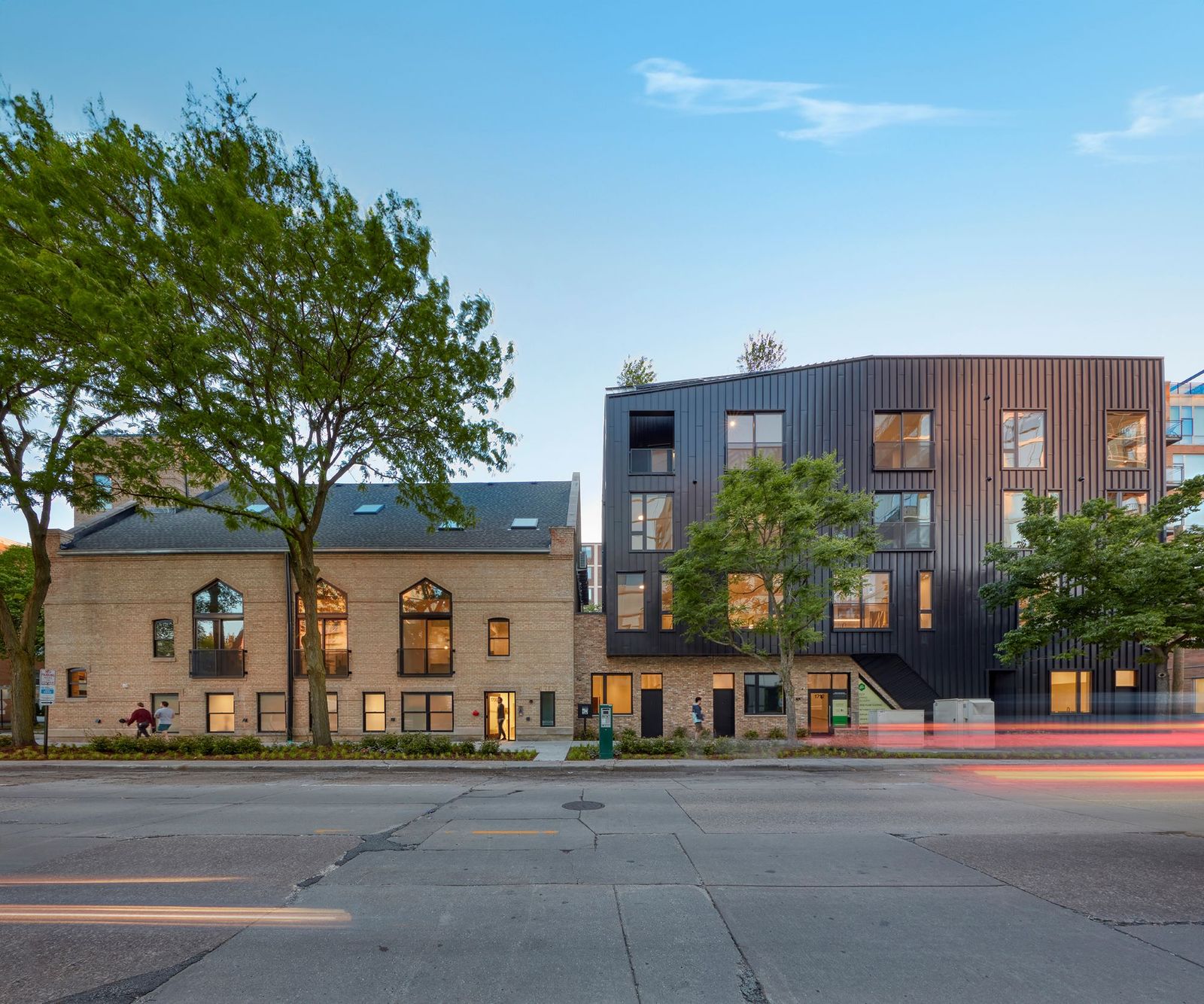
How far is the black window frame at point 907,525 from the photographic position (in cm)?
2288

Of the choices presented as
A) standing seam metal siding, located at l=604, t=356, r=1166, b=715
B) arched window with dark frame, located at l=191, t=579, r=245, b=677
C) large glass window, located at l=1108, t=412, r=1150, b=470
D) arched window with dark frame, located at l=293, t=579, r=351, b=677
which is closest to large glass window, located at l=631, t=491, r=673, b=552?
standing seam metal siding, located at l=604, t=356, r=1166, b=715

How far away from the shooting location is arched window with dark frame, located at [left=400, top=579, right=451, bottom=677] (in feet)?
75.0

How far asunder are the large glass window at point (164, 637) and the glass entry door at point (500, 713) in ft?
42.6

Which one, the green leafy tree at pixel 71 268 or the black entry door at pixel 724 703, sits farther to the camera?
the black entry door at pixel 724 703

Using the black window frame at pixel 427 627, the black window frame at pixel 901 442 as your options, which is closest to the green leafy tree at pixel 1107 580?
the black window frame at pixel 901 442

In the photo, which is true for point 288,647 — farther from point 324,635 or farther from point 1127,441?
point 1127,441

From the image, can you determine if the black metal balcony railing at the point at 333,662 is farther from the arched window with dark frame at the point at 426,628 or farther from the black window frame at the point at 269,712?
the arched window with dark frame at the point at 426,628

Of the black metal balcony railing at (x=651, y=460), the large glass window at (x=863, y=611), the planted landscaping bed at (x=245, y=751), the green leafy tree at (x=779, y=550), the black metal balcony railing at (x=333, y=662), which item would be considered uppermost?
the black metal balcony railing at (x=651, y=460)

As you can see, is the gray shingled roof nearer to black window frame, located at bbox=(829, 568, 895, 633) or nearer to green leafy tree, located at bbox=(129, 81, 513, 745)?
green leafy tree, located at bbox=(129, 81, 513, 745)

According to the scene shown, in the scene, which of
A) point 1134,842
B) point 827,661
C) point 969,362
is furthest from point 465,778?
point 969,362

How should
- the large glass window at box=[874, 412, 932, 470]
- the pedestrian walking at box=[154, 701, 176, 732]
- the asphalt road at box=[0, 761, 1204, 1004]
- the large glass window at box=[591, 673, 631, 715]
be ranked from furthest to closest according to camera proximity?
the large glass window at box=[591, 673, 631, 715] < the large glass window at box=[874, 412, 932, 470] < the pedestrian walking at box=[154, 701, 176, 732] < the asphalt road at box=[0, 761, 1204, 1004]

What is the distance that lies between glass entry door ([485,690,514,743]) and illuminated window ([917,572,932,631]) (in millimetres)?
16496

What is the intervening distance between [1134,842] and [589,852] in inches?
319

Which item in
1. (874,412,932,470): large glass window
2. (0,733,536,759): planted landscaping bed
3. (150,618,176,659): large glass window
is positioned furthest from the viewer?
(874,412,932,470): large glass window
